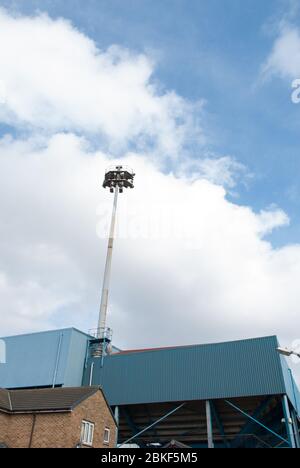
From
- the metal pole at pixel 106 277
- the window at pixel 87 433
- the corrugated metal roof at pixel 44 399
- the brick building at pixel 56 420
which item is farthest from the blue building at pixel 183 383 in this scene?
the window at pixel 87 433

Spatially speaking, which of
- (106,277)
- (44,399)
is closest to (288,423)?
(44,399)

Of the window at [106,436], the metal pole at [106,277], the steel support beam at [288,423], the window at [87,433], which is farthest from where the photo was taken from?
the metal pole at [106,277]

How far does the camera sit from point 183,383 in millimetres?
35531

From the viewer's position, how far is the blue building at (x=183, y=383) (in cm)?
3338

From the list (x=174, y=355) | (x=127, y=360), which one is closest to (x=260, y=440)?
(x=174, y=355)

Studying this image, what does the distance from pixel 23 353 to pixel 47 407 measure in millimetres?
17649

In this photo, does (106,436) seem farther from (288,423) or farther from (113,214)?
(113,214)

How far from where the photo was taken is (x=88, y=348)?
42.3m

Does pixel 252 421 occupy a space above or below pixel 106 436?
above

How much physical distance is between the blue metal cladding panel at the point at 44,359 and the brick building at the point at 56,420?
1068 cm

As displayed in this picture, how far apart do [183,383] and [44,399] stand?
40.7ft

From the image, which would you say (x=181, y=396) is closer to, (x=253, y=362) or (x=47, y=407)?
(x=253, y=362)

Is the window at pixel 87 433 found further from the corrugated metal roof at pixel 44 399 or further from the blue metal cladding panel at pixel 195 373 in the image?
the blue metal cladding panel at pixel 195 373

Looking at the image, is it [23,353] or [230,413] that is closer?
[230,413]
